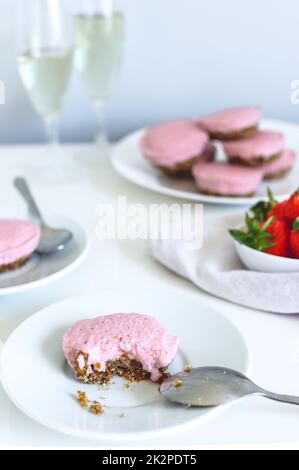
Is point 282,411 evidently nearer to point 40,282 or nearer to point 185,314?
point 185,314

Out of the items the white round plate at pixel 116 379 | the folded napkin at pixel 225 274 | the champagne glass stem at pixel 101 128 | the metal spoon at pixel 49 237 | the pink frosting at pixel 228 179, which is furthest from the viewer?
the champagne glass stem at pixel 101 128

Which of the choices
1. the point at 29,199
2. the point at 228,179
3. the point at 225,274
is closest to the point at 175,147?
the point at 228,179

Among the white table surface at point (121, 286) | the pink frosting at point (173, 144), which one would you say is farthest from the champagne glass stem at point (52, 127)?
the pink frosting at point (173, 144)

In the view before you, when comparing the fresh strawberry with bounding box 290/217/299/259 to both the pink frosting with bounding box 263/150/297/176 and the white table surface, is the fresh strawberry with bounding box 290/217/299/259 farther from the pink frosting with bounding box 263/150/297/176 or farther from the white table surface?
the pink frosting with bounding box 263/150/297/176

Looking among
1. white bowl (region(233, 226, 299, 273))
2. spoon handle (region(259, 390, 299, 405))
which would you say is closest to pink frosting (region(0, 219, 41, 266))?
white bowl (region(233, 226, 299, 273))

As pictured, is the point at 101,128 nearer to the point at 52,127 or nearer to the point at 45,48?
the point at 52,127

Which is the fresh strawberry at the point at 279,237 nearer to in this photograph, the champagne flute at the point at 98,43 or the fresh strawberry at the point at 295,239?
the fresh strawberry at the point at 295,239

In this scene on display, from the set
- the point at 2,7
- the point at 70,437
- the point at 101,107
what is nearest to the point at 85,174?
the point at 101,107
